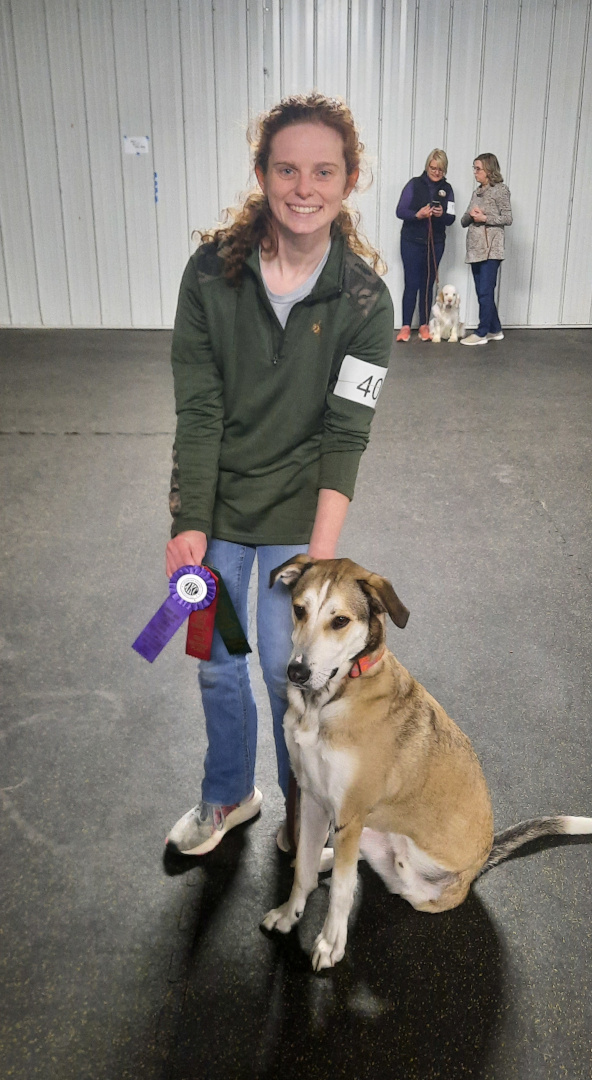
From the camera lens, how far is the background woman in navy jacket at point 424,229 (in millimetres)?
9547

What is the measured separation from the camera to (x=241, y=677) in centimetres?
235

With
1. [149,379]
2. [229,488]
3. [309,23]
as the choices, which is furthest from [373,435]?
[309,23]

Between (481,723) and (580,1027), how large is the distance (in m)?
1.20

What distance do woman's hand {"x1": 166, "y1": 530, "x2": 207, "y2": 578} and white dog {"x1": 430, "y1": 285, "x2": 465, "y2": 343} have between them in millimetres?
8172

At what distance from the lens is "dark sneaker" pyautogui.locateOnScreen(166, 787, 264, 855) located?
8.02 feet

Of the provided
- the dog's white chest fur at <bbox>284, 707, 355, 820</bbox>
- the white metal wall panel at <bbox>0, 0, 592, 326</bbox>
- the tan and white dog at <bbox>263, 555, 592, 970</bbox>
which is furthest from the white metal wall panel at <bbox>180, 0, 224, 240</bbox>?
the dog's white chest fur at <bbox>284, 707, 355, 820</bbox>

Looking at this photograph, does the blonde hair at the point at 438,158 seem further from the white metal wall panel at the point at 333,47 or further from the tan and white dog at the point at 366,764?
the tan and white dog at the point at 366,764

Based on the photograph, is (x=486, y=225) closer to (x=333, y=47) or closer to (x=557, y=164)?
(x=557, y=164)

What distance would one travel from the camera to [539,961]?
212cm

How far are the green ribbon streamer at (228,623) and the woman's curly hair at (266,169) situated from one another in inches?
30.6

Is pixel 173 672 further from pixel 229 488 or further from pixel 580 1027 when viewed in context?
pixel 580 1027

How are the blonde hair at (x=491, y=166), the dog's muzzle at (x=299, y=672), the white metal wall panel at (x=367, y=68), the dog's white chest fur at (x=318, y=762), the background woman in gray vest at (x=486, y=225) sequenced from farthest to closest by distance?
the white metal wall panel at (x=367, y=68), the background woman in gray vest at (x=486, y=225), the blonde hair at (x=491, y=166), the dog's white chest fur at (x=318, y=762), the dog's muzzle at (x=299, y=672)

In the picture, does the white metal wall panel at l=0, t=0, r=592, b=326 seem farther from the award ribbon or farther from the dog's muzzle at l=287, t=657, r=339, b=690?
the dog's muzzle at l=287, t=657, r=339, b=690

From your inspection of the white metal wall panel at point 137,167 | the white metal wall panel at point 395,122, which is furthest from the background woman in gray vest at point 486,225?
the white metal wall panel at point 137,167
